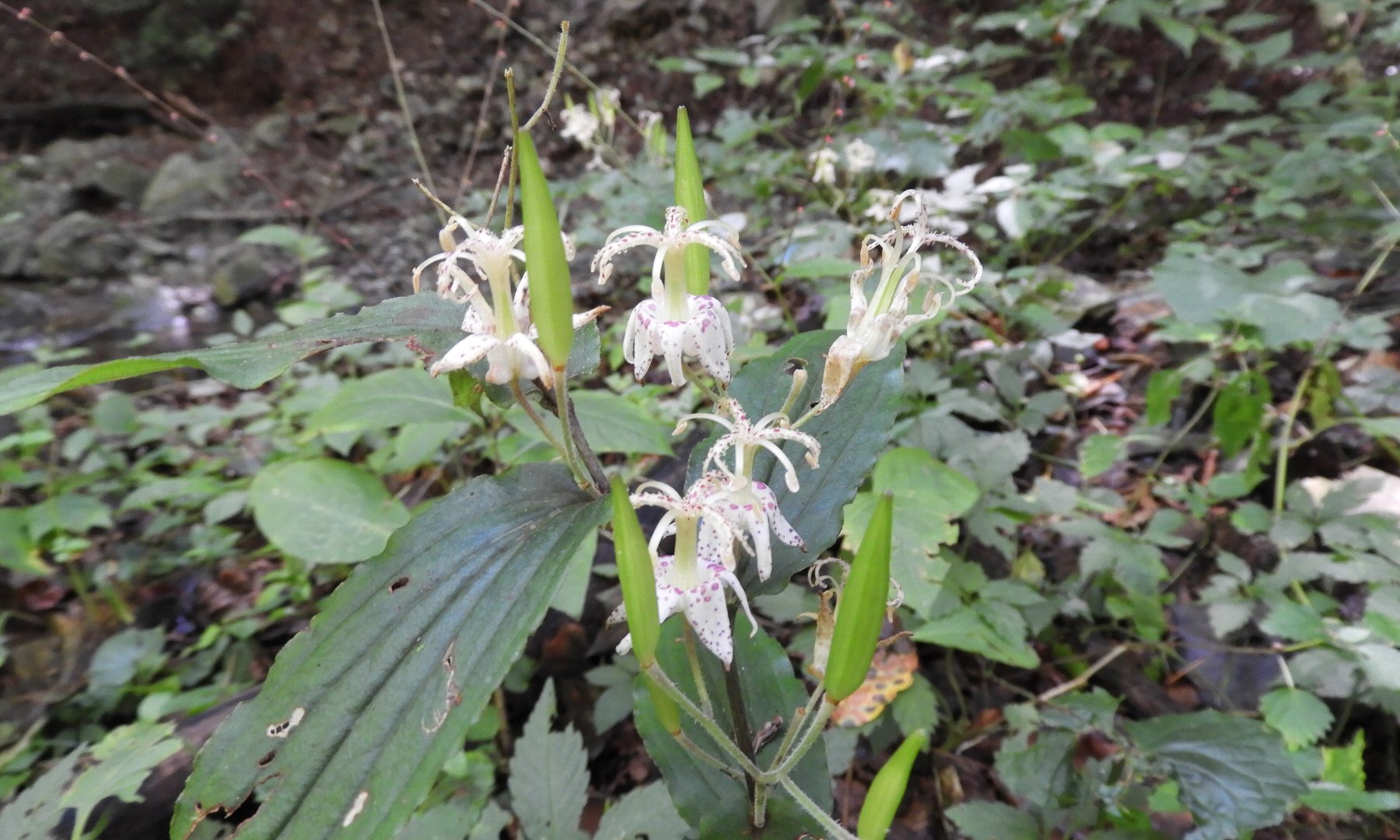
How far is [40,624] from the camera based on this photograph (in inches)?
60.8

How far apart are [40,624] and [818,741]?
181 cm

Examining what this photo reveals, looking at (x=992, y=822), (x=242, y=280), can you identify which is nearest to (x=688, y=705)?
(x=992, y=822)

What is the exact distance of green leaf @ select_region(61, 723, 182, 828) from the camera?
842mm

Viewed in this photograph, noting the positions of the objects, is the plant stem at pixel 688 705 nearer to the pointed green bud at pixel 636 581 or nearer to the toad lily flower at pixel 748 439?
the pointed green bud at pixel 636 581

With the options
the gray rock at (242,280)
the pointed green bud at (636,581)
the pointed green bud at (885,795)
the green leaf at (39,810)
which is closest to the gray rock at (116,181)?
the gray rock at (242,280)

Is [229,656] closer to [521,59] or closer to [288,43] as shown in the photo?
[521,59]

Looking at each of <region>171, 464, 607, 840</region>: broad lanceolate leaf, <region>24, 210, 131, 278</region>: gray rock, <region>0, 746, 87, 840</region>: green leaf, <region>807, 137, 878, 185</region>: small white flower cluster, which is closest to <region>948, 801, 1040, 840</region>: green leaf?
<region>171, 464, 607, 840</region>: broad lanceolate leaf

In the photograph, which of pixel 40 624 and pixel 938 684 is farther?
pixel 40 624

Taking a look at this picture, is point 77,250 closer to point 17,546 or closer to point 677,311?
point 17,546

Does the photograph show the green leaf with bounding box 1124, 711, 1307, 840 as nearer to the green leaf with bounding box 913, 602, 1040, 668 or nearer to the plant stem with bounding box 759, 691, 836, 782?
→ the green leaf with bounding box 913, 602, 1040, 668

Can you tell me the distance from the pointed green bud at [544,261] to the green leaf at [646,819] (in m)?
0.59

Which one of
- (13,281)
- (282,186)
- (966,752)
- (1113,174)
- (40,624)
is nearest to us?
(966,752)

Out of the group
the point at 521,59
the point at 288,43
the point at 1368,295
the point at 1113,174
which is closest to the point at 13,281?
the point at 288,43

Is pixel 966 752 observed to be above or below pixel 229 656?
below
